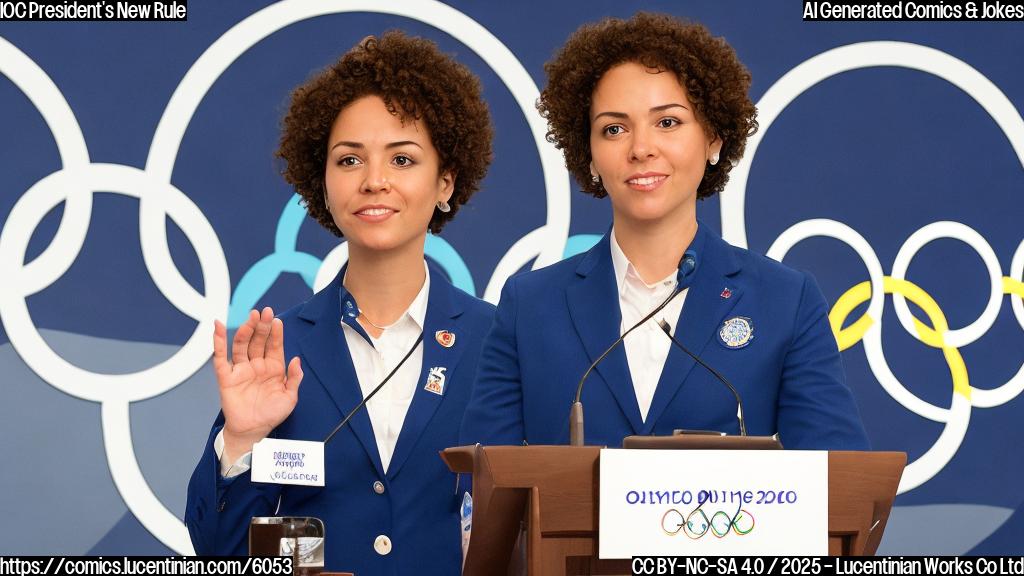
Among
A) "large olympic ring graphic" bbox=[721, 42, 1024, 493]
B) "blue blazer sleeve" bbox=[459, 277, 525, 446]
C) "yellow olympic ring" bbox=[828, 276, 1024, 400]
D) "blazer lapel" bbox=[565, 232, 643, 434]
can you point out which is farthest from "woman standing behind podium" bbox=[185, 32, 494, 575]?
"yellow olympic ring" bbox=[828, 276, 1024, 400]

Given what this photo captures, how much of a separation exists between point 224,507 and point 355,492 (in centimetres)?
30

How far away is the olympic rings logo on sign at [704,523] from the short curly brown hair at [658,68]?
111cm

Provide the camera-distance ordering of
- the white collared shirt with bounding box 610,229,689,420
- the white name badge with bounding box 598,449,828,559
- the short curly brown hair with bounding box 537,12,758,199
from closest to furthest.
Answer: the white name badge with bounding box 598,449,828,559
the white collared shirt with bounding box 610,229,689,420
the short curly brown hair with bounding box 537,12,758,199

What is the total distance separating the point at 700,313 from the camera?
2559 mm

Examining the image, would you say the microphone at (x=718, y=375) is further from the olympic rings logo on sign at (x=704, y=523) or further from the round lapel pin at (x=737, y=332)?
the olympic rings logo on sign at (x=704, y=523)

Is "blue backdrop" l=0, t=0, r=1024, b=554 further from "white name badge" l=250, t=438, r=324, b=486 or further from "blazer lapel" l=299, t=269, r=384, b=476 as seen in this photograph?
"white name badge" l=250, t=438, r=324, b=486

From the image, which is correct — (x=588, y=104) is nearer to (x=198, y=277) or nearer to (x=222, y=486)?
(x=222, y=486)

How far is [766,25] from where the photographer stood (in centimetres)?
475

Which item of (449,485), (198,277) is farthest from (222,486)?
(198,277)

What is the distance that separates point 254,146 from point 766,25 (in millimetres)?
1917

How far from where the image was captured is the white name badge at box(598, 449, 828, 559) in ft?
6.31

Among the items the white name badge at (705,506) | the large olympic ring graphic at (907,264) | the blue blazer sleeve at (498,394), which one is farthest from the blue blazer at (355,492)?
the large olympic ring graphic at (907,264)

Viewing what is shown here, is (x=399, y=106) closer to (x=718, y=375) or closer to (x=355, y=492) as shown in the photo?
(x=355, y=492)

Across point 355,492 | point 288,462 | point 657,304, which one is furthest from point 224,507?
point 657,304
